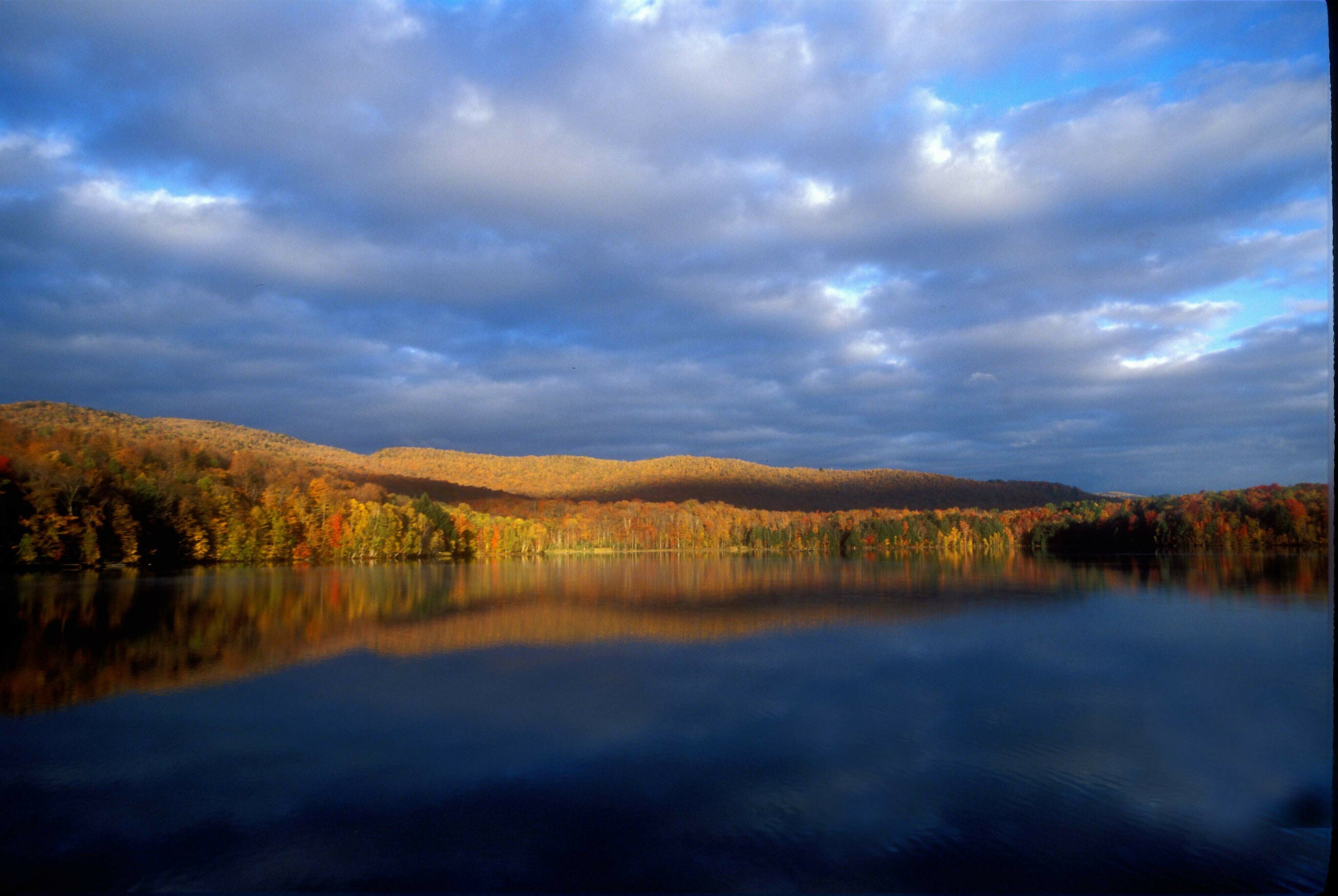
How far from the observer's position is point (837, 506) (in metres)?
148

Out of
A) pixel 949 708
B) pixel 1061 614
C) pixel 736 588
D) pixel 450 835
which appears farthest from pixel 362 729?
pixel 736 588

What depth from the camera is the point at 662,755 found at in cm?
962

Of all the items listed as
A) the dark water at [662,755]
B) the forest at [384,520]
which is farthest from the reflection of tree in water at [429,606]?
A: the forest at [384,520]

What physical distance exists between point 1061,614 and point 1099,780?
1762 cm

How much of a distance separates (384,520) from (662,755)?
61923mm

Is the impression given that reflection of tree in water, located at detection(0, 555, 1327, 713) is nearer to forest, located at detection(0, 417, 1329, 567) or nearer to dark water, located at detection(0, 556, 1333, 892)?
dark water, located at detection(0, 556, 1333, 892)

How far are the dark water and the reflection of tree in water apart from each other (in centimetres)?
25

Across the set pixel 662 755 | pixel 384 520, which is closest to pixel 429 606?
pixel 662 755

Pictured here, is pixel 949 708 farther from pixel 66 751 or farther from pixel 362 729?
pixel 66 751

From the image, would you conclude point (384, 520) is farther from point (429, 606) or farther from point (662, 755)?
point (662, 755)

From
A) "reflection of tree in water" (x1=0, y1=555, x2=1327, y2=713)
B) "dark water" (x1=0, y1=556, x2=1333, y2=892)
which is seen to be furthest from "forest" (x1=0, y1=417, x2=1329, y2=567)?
"dark water" (x1=0, y1=556, x2=1333, y2=892)

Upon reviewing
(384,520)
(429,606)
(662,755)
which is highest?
(384,520)

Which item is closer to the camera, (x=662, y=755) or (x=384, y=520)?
(x=662, y=755)

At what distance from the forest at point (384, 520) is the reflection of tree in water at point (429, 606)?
3742mm
